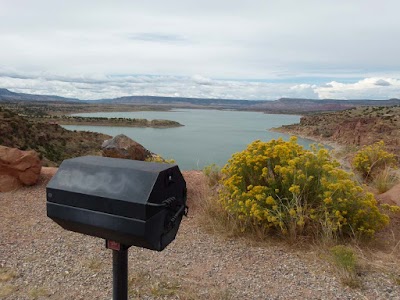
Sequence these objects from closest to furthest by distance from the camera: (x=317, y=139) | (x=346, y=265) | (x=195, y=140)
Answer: (x=346, y=265) < (x=195, y=140) < (x=317, y=139)

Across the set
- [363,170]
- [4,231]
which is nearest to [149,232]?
[4,231]

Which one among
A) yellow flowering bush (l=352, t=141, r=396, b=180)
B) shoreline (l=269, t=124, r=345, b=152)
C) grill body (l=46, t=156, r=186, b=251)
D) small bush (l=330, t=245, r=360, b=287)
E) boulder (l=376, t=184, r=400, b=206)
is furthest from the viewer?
shoreline (l=269, t=124, r=345, b=152)

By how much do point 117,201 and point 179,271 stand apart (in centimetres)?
245

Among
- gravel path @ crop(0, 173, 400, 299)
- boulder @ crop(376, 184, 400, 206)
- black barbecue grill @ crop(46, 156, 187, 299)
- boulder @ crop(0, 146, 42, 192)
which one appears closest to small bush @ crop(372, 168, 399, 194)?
boulder @ crop(376, 184, 400, 206)

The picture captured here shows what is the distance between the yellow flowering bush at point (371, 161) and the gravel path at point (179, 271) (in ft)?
15.7

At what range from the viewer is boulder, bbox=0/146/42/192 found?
22.8ft

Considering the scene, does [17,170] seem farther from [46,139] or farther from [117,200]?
[46,139]

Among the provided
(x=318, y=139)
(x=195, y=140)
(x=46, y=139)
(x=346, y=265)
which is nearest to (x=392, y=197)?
(x=346, y=265)

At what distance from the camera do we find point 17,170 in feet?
23.0

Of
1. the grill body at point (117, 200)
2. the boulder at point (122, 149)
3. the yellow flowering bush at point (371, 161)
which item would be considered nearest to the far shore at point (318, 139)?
the yellow flowering bush at point (371, 161)

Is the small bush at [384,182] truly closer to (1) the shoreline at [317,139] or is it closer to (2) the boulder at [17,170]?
(2) the boulder at [17,170]

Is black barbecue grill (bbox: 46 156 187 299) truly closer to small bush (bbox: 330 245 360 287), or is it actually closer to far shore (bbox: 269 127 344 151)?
small bush (bbox: 330 245 360 287)

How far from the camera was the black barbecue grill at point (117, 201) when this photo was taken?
1.57 m

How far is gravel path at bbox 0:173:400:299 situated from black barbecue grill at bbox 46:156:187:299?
5.92 ft
